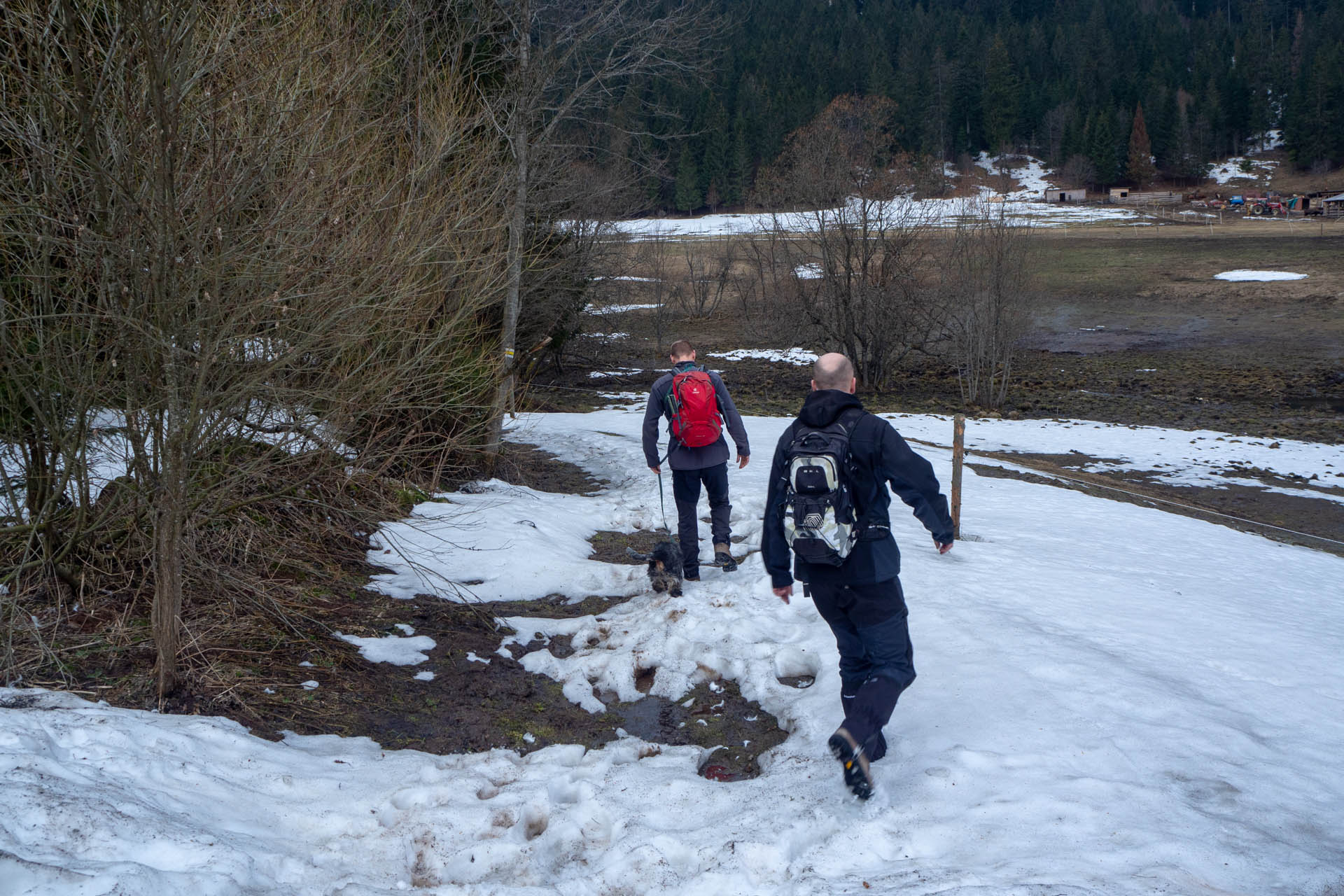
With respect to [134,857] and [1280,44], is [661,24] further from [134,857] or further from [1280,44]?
[1280,44]

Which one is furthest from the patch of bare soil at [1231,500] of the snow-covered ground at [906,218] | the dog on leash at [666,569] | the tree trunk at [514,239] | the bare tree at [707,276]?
the bare tree at [707,276]

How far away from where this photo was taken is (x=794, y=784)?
4340 mm

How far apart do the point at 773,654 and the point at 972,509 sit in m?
6.08

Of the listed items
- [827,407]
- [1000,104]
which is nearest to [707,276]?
[827,407]

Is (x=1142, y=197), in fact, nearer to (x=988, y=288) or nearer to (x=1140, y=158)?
(x=1140, y=158)

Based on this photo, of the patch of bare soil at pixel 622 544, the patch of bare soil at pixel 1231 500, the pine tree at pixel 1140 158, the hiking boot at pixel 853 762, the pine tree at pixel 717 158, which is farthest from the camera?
the pine tree at pixel 1140 158

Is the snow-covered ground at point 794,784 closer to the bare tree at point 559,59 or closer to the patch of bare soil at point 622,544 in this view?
the patch of bare soil at point 622,544

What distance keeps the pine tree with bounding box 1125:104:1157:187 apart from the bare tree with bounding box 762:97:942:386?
249 feet

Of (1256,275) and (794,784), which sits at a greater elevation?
(1256,275)

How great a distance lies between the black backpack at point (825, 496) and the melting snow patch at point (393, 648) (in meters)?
3.09

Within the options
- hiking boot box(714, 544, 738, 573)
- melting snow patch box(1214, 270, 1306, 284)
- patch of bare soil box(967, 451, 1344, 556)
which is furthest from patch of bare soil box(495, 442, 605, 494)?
melting snow patch box(1214, 270, 1306, 284)

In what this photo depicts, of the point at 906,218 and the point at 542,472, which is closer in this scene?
the point at 542,472

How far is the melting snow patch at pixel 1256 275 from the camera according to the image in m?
39.6

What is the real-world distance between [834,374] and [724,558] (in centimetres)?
360
